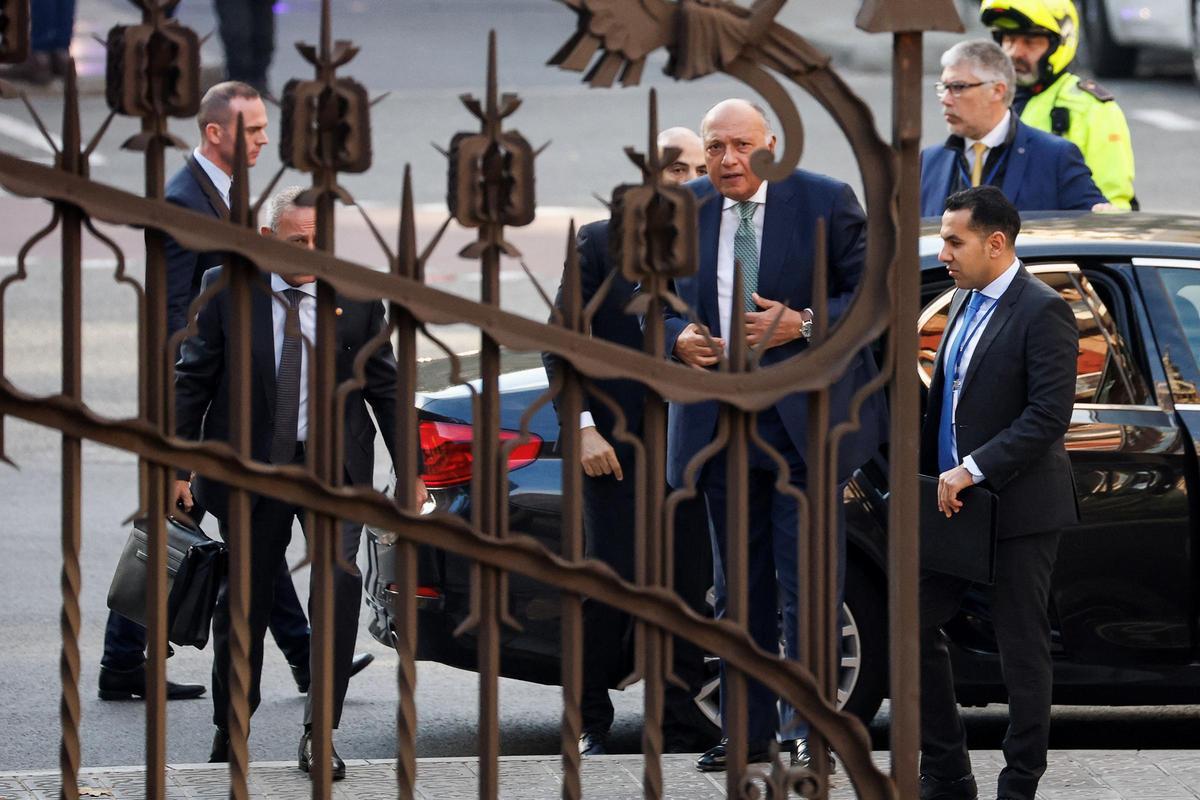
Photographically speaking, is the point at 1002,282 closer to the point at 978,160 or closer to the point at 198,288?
the point at 978,160

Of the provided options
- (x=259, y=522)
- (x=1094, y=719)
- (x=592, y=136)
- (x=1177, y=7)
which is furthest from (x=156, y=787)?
(x=1177, y=7)

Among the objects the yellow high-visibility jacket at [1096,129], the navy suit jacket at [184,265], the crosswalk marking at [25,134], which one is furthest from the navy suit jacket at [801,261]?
the crosswalk marking at [25,134]

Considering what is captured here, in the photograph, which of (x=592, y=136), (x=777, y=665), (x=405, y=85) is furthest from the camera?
(x=405, y=85)

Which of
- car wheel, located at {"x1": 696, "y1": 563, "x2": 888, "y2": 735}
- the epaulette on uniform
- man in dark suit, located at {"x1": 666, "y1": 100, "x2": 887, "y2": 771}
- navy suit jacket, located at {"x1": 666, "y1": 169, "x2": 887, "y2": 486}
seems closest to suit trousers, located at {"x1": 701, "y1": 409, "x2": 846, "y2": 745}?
man in dark suit, located at {"x1": 666, "y1": 100, "x2": 887, "y2": 771}

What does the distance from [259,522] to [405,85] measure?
15.4 metres

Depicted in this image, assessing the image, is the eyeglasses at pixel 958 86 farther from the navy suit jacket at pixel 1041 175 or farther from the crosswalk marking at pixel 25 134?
the crosswalk marking at pixel 25 134

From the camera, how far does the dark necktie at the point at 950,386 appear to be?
215 inches

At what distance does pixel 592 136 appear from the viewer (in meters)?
18.6

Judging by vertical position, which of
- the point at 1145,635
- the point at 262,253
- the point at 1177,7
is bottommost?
the point at 1145,635

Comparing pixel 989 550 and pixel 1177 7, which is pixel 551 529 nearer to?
pixel 989 550

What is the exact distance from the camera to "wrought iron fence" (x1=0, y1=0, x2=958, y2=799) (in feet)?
10.5

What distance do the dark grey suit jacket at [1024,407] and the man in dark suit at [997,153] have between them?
237 centimetres

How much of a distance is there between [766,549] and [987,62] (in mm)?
2741

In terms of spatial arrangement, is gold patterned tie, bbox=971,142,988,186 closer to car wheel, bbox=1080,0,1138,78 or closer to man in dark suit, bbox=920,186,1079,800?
man in dark suit, bbox=920,186,1079,800
